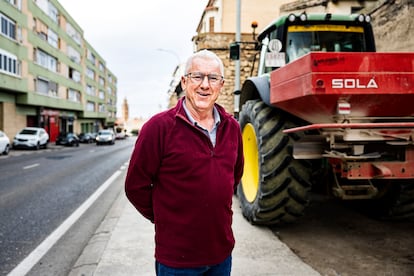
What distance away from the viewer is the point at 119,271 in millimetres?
3303

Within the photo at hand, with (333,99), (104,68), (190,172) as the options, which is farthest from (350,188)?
(104,68)

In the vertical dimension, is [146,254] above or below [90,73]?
below

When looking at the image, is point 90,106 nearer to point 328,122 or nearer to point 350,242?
point 350,242

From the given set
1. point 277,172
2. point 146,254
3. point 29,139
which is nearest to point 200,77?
point 277,172

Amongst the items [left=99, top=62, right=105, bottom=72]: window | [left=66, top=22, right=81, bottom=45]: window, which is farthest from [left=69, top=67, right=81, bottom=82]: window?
[left=99, top=62, right=105, bottom=72]: window

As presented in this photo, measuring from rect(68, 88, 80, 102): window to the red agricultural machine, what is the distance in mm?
48856

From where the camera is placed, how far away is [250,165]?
502 cm

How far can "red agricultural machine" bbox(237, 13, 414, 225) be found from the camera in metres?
2.99

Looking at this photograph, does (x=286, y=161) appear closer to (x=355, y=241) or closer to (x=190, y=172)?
(x=355, y=241)

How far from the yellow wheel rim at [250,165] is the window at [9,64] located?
91.8ft

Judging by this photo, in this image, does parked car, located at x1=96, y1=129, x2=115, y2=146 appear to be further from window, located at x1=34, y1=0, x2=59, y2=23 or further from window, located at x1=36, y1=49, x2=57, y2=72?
window, located at x1=34, y1=0, x2=59, y2=23

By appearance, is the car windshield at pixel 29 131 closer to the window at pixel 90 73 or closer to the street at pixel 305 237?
the street at pixel 305 237

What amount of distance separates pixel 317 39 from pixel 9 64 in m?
30.2

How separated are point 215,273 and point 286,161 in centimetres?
219
